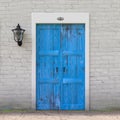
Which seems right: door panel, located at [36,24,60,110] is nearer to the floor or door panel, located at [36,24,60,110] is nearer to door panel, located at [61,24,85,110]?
door panel, located at [61,24,85,110]

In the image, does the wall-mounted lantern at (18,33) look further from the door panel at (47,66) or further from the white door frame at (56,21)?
the door panel at (47,66)

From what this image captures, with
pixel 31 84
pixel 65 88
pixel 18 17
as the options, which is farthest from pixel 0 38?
pixel 65 88

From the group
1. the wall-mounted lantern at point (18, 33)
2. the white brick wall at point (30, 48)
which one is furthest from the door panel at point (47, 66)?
the wall-mounted lantern at point (18, 33)

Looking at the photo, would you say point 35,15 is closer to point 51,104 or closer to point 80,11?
point 80,11

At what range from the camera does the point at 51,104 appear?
9320 millimetres

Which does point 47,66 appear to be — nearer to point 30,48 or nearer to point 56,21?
point 30,48

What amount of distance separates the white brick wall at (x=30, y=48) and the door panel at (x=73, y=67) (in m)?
0.26

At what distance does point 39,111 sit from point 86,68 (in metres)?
1.62

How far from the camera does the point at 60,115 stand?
8.76m

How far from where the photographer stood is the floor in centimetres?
844

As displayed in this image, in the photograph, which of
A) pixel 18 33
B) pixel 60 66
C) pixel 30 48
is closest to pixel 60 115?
pixel 60 66

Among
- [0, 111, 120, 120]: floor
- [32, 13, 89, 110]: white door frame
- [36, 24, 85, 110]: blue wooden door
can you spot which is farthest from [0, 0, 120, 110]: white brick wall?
[0, 111, 120, 120]: floor

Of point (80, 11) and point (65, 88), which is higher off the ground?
point (80, 11)

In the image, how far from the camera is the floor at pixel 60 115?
8.44 m
